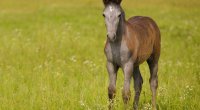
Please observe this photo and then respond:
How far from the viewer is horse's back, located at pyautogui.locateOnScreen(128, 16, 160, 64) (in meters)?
9.46

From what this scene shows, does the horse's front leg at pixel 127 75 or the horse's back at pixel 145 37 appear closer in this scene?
the horse's front leg at pixel 127 75

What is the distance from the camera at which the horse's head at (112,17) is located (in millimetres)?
8242

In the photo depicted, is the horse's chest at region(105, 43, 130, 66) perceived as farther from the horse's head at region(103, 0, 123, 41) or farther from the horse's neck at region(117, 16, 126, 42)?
the horse's head at region(103, 0, 123, 41)

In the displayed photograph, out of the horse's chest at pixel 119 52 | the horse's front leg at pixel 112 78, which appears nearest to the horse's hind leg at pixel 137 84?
the horse's front leg at pixel 112 78

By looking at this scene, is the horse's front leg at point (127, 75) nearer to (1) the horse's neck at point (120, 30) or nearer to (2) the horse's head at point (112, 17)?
(1) the horse's neck at point (120, 30)

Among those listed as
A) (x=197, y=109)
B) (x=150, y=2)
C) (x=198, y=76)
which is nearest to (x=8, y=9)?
(x=150, y=2)

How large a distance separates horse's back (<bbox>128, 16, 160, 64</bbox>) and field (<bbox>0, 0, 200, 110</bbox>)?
105 cm

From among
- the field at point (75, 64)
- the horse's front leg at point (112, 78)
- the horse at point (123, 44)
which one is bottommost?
the field at point (75, 64)

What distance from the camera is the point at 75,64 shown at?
16.2 meters

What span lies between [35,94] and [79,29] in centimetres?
1384

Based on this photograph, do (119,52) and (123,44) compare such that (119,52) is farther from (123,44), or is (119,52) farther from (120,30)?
(120,30)

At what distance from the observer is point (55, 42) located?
20469 millimetres

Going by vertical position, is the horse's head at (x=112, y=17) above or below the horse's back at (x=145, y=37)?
above

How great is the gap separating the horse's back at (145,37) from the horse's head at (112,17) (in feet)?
3.41
